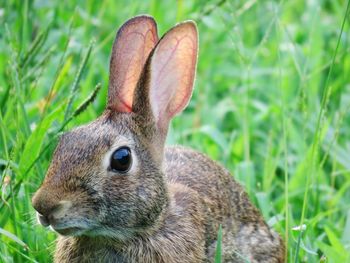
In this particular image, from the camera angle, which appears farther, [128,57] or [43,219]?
[128,57]

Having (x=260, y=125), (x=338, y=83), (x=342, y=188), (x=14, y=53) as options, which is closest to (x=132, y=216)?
(x=14, y=53)

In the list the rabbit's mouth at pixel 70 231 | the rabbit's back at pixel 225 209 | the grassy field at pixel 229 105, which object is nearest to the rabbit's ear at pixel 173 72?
the grassy field at pixel 229 105

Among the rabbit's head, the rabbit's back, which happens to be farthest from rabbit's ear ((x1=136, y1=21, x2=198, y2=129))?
the rabbit's back

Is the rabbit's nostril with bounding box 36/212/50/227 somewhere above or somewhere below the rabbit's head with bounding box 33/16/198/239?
below

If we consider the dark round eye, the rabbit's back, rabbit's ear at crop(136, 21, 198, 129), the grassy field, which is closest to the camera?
the dark round eye

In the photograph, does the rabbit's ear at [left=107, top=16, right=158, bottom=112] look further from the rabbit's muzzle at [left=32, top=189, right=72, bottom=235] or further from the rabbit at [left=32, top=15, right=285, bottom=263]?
the rabbit's muzzle at [left=32, top=189, right=72, bottom=235]

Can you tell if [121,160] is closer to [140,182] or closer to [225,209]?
[140,182]

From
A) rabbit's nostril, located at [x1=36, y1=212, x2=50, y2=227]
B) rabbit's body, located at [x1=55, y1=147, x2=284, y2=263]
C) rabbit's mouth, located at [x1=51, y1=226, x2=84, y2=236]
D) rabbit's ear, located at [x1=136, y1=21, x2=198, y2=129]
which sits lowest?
rabbit's mouth, located at [x1=51, y1=226, x2=84, y2=236]

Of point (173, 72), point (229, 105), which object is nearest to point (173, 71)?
point (173, 72)
